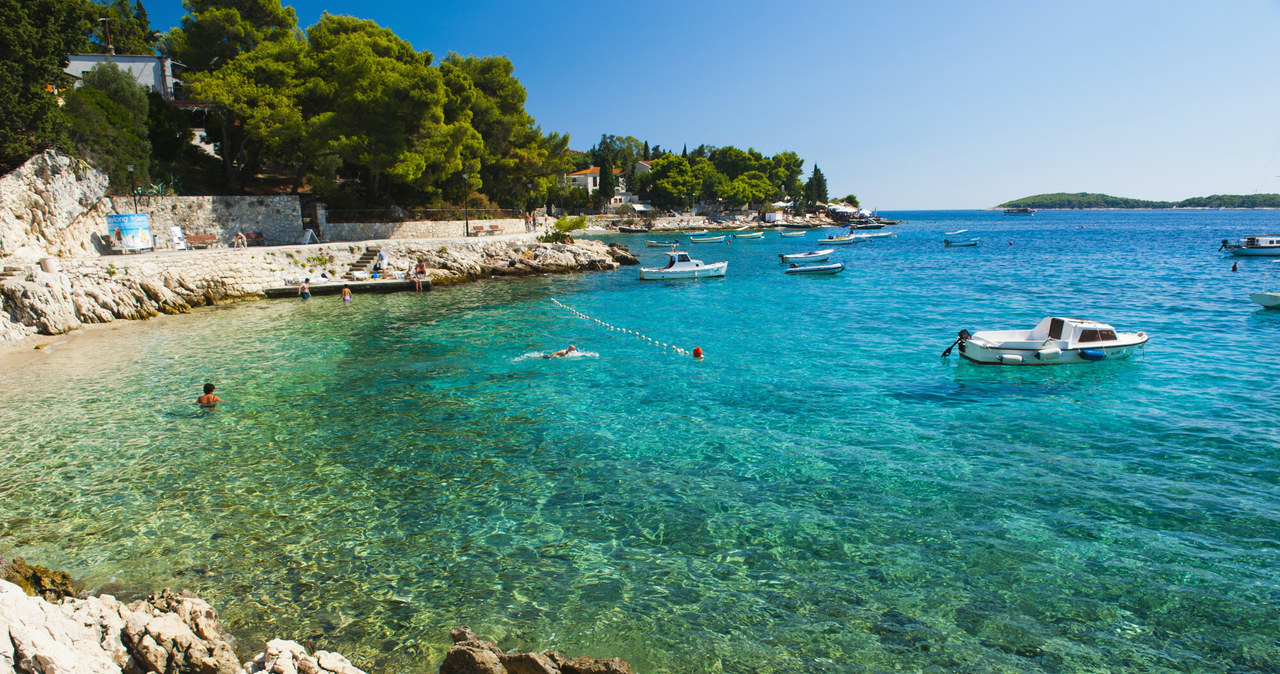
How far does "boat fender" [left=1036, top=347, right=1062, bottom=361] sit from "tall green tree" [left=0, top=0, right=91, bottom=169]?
38.3 m

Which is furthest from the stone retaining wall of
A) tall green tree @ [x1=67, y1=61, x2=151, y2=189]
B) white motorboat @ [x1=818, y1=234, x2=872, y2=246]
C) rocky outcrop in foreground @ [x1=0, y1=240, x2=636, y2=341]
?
white motorboat @ [x1=818, y1=234, x2=872, y2=246]

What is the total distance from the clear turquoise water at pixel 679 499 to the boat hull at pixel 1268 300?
9.52 meters

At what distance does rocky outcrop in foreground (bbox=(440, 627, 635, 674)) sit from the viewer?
549 cm

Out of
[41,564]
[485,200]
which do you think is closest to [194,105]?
[485,200]

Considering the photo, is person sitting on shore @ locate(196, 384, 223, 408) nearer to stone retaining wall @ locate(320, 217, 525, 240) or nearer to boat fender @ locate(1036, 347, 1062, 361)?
boat fender @ locate(1036, 347, 1062, 361)

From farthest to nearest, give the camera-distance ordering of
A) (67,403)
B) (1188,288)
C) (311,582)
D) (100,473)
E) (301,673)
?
1. (1188,288)
2. (67,403)
3. (100,473)
4. (311,582)
5. (301,673)

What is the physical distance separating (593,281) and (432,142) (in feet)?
49.2

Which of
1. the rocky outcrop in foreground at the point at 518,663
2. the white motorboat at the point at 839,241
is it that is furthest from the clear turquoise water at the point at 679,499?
the white motorboat at the point at 839,241

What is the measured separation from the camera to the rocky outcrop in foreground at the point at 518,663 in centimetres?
549

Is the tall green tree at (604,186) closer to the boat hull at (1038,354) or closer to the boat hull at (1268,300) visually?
the boat hull at (1268,300)

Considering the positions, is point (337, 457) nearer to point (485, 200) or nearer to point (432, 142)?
point (432, 142)

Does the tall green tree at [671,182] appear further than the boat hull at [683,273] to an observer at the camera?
Yes

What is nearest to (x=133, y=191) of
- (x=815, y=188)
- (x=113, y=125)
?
(x=113, y=125)

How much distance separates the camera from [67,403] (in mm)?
14562
